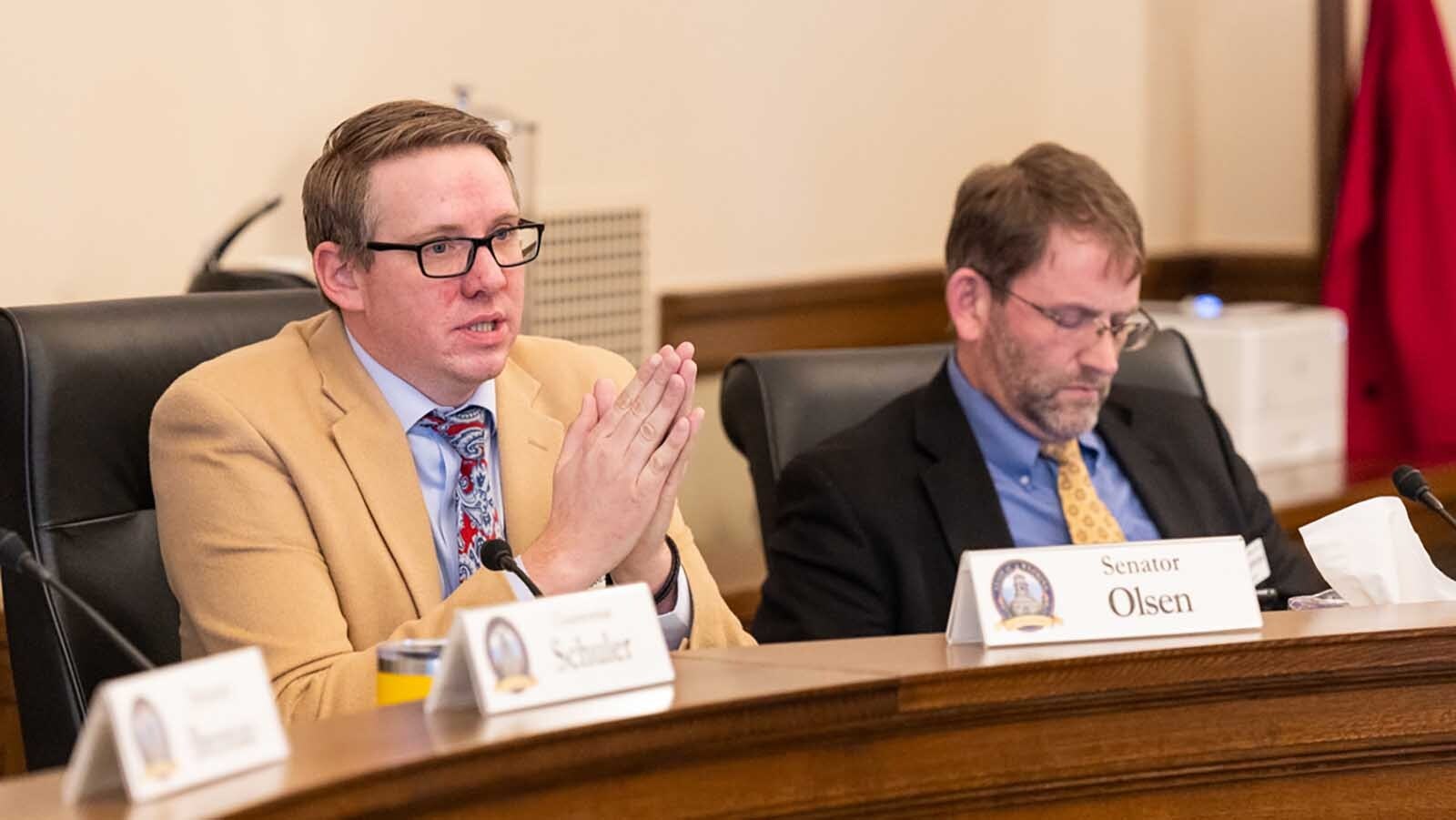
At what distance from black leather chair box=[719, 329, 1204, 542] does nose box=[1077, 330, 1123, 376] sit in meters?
0.29

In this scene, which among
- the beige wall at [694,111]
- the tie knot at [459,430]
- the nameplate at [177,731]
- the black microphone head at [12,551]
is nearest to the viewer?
the nameplate at [177,731]

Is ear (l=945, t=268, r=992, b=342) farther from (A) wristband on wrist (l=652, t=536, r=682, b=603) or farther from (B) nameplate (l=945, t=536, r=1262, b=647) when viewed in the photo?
(B) nameplate (l=945, t=536, r=1262, b=647)

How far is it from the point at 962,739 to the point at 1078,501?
3.64 feet

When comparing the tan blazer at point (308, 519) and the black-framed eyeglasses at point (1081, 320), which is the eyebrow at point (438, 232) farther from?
the black-framed eyeglasses at point (1081, 320)

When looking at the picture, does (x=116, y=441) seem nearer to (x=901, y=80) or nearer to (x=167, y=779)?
(x=167, y=779)

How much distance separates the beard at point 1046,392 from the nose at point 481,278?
2.62 feet

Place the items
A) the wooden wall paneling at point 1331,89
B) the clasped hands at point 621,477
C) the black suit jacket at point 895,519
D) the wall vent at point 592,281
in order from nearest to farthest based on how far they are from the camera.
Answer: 1. the clasped hands at point 621,477
2. the black suit jacket at point 895,519
3. the wall vent at point 592,281
4. the wooden wall paneling at point 1331,89

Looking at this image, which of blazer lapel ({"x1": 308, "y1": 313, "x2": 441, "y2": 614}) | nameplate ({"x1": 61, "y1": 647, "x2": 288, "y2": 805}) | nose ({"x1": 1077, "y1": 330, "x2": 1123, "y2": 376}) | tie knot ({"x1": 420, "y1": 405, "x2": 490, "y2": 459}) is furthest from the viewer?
nose ({"x1": 1077, "y1": 330, "x2": 1123, "y2": 376})

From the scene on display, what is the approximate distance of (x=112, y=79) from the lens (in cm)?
323

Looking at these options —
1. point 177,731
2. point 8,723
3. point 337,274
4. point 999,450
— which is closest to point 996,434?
point 999,450

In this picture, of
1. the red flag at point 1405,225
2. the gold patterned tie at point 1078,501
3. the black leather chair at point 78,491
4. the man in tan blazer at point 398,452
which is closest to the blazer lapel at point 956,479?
the gold patterned tie at point 1078,501

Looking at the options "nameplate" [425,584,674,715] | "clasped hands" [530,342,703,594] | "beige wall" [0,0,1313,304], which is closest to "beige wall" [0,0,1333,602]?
"beige wall" [0,0,1313,304]

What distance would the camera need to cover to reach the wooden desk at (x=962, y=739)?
51.3 inches

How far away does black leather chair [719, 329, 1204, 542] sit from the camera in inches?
104
